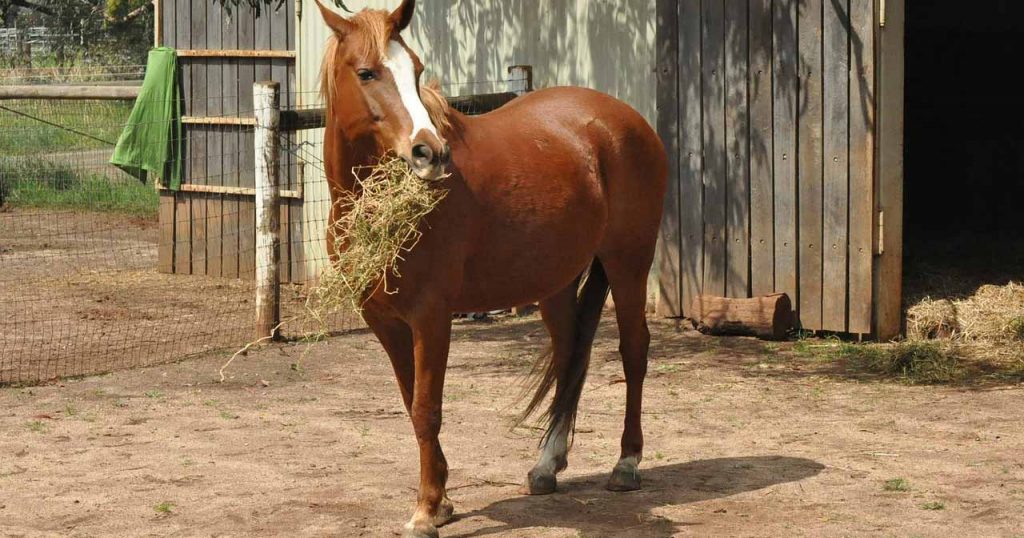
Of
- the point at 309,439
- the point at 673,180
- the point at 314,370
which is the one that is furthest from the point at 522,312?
the point at 309,439

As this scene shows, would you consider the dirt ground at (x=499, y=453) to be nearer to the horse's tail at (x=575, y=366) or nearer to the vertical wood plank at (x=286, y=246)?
the horse's tail at (x=575, y=366)

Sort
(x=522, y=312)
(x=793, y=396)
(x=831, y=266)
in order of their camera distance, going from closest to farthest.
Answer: (x=793, y=396), (x=831, y=266), (x=522, y=312)

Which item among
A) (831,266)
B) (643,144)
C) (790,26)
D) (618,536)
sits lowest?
(618,536)

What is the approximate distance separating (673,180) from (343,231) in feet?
15.8

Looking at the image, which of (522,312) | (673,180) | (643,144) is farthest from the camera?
(522,312)

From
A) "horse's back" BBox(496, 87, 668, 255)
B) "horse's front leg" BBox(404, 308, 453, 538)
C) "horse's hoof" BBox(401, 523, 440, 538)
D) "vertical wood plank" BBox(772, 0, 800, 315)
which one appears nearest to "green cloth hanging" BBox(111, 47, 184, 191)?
"vertical wood plank" BBox(772, 0, 800, 315)

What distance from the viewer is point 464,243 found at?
4.64 m

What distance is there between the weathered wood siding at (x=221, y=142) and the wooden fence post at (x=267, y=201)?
2.15 m

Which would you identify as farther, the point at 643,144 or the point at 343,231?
the point at 643,144

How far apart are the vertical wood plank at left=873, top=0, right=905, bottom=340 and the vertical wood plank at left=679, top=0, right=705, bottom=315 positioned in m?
1.30

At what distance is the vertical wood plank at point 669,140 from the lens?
352 inches

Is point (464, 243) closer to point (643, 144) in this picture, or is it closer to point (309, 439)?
point (643, 144)

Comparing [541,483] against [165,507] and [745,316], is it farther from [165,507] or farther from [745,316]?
[745,316]

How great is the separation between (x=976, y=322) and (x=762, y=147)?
174 cm
